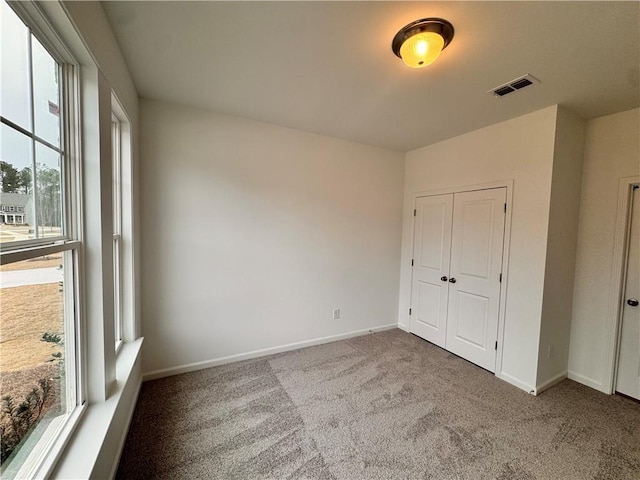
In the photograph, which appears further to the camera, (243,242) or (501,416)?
(243,242)

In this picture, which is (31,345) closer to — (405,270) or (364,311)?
(364,311)

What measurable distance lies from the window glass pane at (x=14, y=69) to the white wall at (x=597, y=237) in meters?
4.00

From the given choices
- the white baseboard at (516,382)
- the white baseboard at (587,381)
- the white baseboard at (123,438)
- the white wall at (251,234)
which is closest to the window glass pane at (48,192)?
the white wall at (251,234)

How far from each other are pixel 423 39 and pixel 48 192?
200 cm

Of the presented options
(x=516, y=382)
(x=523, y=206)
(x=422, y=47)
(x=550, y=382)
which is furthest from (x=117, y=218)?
(x=550, y=382)

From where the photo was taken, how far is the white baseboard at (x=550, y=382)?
92.4 inches

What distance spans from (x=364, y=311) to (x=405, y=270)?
34.2 inches

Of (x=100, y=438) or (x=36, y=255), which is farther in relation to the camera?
(x=100, y=438)

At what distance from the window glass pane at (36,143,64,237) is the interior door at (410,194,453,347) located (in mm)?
3405

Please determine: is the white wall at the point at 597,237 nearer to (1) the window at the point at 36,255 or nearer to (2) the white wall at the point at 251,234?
(2) the white wall at the point at 251,234

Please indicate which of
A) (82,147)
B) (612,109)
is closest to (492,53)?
(612,109)

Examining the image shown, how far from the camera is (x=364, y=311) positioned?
3541 mm

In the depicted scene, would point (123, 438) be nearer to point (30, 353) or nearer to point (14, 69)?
point (30, 353)

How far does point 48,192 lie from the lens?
110cm
